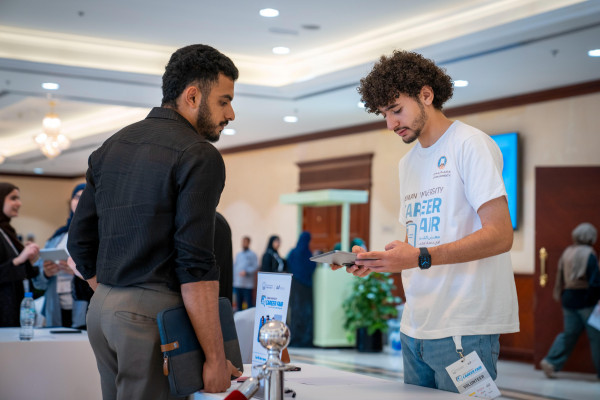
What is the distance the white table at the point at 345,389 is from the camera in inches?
76.7

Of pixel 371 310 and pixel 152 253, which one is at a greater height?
pixel 152 253

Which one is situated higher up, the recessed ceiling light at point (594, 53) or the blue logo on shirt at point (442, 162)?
the recessed ceiling light at point (594, 53)

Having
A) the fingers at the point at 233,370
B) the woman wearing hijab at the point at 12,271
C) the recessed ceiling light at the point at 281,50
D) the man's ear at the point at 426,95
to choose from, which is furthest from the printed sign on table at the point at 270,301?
the recessed ceiling light at the point at 281,50

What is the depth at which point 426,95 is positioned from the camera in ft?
7.61

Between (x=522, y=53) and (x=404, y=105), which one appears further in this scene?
(x=522, y=53)

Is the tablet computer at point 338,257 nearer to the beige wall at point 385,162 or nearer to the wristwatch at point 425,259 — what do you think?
Answer: the wristwatch at point 425,259

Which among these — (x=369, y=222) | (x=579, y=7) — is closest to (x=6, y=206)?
(x=579, y=7)

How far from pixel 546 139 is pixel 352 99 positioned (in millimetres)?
2617

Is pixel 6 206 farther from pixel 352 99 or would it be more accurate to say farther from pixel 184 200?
pixel 352 99

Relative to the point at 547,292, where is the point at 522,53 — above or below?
above

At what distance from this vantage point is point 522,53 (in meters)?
7.65

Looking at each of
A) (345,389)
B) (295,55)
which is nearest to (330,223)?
(295,55)

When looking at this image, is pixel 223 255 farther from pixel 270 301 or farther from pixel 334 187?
pixel 334 187

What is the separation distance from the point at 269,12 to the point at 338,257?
5946 mm
